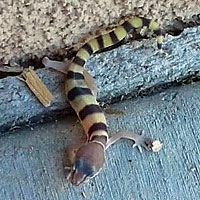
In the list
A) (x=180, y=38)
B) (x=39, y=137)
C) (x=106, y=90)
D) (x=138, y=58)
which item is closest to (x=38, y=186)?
(x=39, y=137)

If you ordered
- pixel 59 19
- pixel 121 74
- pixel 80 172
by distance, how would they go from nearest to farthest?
1. pixel 80 172
2. pixel 59 19
3. pixel 121 74

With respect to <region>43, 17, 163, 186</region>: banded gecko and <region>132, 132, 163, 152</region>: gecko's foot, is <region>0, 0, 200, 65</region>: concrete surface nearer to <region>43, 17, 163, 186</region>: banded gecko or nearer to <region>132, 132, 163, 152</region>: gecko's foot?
<region>43, 17, 163, 186</region>: banded gecko

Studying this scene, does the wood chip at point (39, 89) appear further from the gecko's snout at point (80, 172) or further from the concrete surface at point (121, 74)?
the gecko's snout at point (80, 172)

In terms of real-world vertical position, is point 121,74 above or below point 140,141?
above

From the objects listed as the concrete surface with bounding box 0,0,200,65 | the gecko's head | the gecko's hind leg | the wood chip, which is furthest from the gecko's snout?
the concrete surface with bounding box 0,0,200,65

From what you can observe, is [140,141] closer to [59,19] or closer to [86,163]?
[86,163]

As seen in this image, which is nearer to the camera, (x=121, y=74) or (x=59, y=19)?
(x=59, y=19)

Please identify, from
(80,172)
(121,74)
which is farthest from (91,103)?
(80,172)
